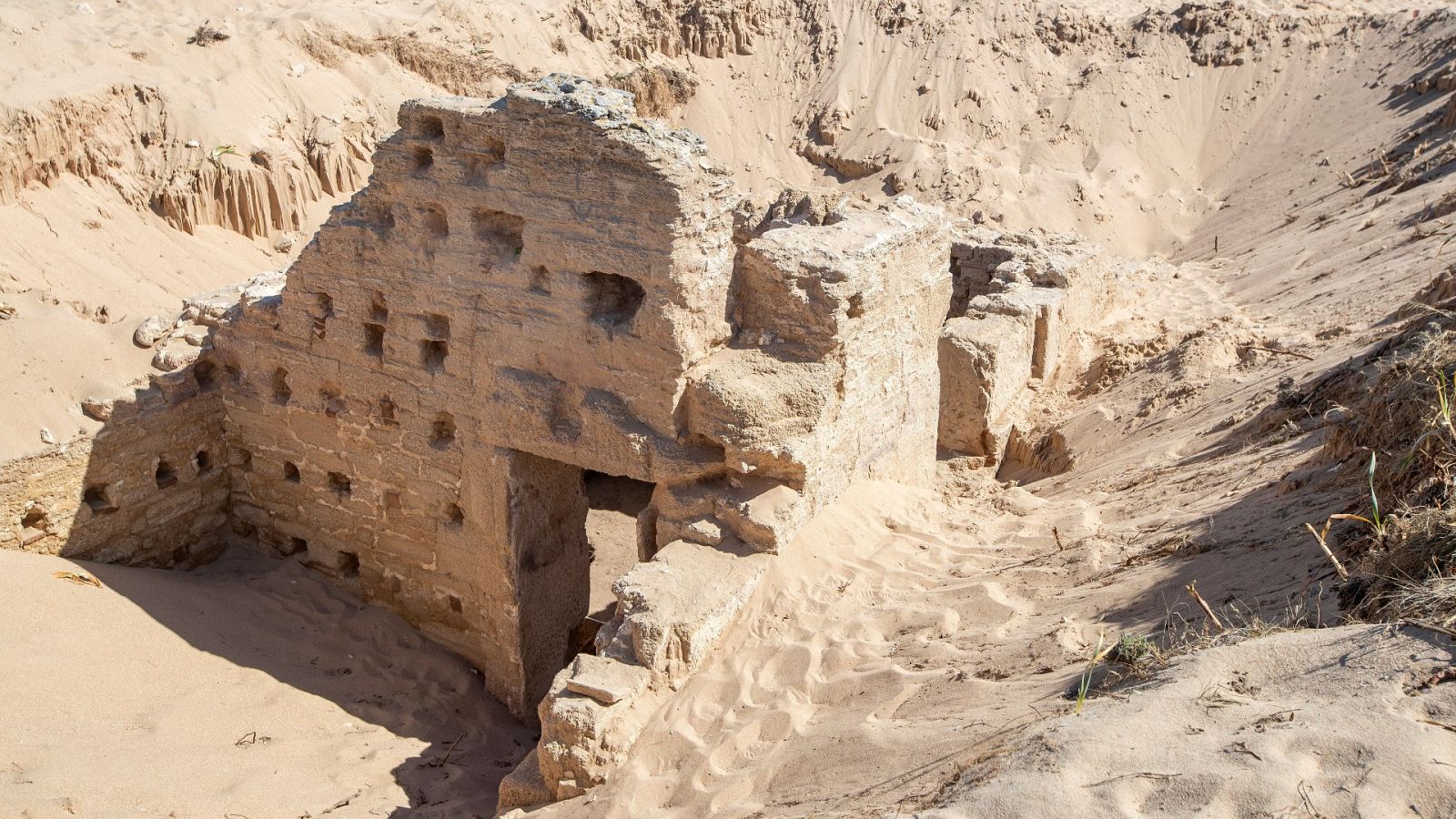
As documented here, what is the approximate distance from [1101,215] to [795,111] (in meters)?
6.32

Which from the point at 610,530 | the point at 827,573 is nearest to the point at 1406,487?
the point at 827,573

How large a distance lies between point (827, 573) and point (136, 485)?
16.7 feet

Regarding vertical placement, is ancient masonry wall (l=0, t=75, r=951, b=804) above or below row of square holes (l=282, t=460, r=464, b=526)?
above

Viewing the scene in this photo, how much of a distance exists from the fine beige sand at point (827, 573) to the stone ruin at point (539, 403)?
32cm

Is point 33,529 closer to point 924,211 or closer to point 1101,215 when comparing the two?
point 924,211

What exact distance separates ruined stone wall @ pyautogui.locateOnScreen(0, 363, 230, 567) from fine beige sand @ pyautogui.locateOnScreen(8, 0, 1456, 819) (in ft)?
0.77

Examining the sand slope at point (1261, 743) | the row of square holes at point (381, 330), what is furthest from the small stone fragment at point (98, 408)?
the sand slope at point (1261, 743)

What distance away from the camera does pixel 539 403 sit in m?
6.48

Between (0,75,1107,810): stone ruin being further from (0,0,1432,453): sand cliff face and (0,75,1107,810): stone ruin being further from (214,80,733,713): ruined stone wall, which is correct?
(0,0,1432,453): sand cliff face

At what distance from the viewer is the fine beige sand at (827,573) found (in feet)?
11.7

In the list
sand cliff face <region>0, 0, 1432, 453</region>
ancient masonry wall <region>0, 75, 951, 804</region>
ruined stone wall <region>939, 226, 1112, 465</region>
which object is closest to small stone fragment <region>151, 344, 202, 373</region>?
ancient masonry wall <region>0, 75, 951, 804</region>

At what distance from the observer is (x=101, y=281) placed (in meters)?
11.6

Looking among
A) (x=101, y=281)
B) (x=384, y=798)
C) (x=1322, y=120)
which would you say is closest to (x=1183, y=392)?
(x=384, y=798)

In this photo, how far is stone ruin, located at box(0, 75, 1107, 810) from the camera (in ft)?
19.2
